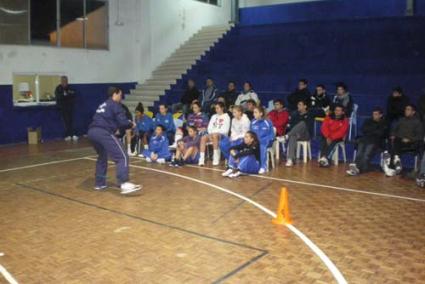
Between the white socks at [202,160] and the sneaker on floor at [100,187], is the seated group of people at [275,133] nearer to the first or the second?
the white socks at [202,160]

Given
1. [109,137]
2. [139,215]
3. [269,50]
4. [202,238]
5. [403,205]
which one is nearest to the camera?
[202,238]

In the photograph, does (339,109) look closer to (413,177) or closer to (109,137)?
(413,177)

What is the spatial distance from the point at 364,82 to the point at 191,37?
7993 millimetres

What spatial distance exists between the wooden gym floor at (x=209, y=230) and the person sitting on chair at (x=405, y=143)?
13.0 inches

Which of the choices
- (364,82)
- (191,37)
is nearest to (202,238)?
(364,82)

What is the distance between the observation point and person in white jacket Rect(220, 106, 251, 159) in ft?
32.1

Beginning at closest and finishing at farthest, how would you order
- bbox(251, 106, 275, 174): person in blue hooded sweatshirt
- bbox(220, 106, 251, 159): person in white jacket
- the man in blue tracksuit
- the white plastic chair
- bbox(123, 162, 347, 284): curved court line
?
bbox(123, 162, 347, 284): curved court line < the man in blue tracksuit < bbox(251, 106, 275, 174): person in blue hooded sweatshirt < bbox(220, 106, 251, 159): person in white jacket < the white plastic chair

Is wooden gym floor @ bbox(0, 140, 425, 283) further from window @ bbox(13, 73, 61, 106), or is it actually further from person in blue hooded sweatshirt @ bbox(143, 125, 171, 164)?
window @ bbox(13, 73, 61, 106)

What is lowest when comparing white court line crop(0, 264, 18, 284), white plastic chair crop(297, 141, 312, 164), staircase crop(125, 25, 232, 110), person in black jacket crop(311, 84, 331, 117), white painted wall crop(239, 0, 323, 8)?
white court line crop(0, 264, 18, 284)

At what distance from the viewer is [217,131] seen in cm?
1013

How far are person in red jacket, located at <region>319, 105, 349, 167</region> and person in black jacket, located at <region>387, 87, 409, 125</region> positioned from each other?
107 centimetres

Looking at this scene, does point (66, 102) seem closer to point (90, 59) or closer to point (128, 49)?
point (90, 59)

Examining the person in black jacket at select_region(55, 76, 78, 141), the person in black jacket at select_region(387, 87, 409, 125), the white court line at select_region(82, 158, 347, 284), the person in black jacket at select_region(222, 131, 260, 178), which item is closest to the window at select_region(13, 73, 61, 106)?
the person in black jacket at select_region(55, 76, 78, 141)

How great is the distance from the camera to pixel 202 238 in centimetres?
544
